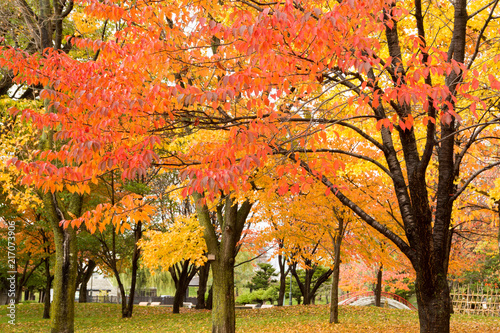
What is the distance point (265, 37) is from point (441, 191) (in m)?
3.60

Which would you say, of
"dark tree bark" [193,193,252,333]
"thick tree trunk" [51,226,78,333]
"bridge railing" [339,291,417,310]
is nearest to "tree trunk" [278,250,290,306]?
"bridge railing" [339,291,417,310]

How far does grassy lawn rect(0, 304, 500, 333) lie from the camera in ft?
40.5

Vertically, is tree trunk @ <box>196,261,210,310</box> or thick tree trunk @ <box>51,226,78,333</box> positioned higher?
thick tree trunk @ <box>51,226,78,333</box>

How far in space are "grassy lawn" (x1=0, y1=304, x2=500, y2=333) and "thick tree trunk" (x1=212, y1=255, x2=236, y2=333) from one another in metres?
2.48

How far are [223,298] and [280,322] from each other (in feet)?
15.7

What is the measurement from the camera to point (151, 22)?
230 inches

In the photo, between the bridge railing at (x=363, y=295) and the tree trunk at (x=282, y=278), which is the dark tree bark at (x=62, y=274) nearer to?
the tree trunk at (x=282, y=278)

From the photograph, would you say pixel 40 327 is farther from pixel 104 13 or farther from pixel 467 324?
pixel 467 324

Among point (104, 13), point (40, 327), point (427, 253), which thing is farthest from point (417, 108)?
point (40, 327)

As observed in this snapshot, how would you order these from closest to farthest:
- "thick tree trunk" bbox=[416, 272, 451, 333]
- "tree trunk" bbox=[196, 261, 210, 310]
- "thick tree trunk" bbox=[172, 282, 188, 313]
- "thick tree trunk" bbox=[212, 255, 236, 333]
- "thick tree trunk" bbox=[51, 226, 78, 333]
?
1. "thick tree trunk" bbox=[416, 272, 451, 333]
2. "thick tree trunk" bbox=[51, 226, 78, 333]
3. "thick tree trunk" bbox=[212, 255, 236, 333]
4. "thick tree trunk" bbox=[172, 282, 188, 313]
5. "tree trunk" bbox=[196, 261, 210, 310]

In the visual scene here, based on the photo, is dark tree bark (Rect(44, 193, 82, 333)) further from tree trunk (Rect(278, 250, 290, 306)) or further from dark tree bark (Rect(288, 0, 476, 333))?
tree trunk (Rect(278, 250, 290, 306))

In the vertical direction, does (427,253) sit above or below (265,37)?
below

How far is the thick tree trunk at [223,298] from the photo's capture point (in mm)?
10703

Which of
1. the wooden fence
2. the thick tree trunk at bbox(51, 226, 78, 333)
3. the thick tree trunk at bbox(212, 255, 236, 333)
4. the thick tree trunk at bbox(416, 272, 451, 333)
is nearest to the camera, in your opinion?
the thick tree trunk at bbox(416, 272, 451, 333)
